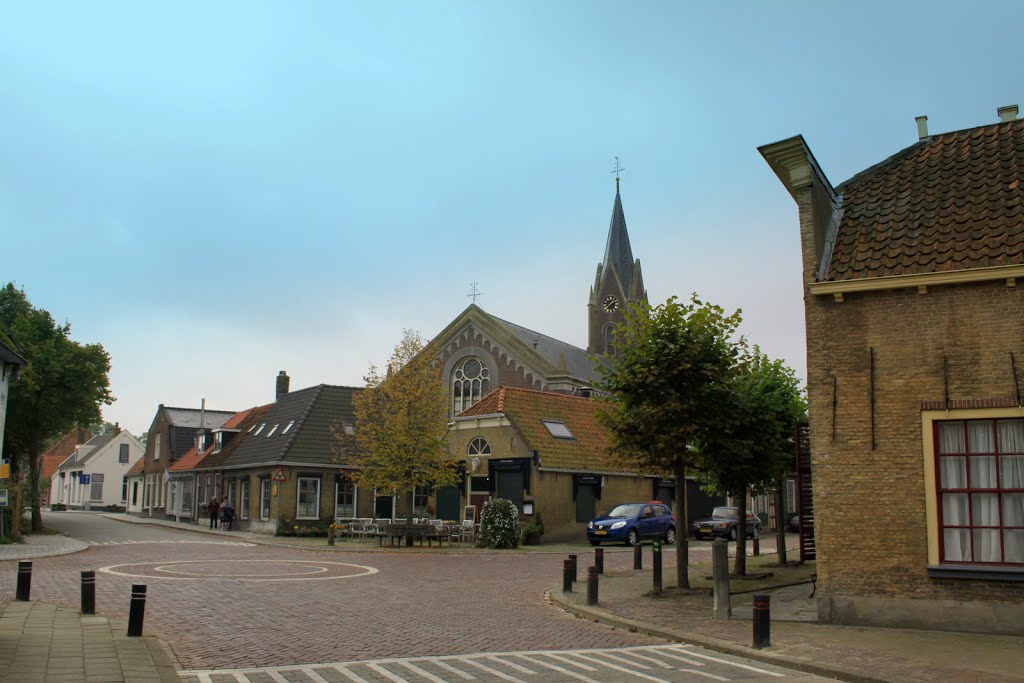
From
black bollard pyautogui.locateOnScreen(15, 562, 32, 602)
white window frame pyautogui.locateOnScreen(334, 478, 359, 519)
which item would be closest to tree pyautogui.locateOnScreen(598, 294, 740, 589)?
black bollard pyautogui.locateOnScreen(15, 562, 32, 602)

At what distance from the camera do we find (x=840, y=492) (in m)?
12.5

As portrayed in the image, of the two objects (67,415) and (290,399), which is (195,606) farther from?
(290,399)

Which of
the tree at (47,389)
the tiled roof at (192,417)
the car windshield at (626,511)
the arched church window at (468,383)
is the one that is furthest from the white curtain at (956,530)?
the tiled roof at (192,417)

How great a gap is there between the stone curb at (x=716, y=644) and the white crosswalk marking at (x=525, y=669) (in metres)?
0.32

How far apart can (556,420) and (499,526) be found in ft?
24.6

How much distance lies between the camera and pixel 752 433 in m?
18.6

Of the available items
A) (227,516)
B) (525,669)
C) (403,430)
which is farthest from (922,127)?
(227,516)

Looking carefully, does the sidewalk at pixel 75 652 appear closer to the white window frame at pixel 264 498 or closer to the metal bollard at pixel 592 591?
the metal bollard at pixel 592 591

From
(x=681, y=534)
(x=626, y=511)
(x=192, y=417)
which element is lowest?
(x=626, y=511)

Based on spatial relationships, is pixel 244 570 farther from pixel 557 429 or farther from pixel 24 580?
pixel 557 429

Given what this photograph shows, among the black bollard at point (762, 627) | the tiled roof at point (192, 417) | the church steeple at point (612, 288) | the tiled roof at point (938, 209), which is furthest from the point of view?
the church steeple at point (612, 288)

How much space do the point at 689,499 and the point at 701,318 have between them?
24.2 m

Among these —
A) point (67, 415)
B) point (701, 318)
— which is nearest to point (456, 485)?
point (67, 415)

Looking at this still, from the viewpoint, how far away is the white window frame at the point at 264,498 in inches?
1463
